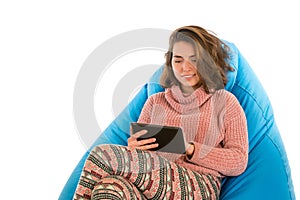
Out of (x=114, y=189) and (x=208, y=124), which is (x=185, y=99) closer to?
(x=208, y=124)

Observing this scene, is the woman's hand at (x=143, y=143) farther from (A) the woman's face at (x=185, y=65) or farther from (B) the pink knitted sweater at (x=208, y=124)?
(A) the woman's face at (x=185, y=65)

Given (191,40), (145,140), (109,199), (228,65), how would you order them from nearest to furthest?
(109,199), (145,140), (191,40), (228,65)

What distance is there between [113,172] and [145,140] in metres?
0.18

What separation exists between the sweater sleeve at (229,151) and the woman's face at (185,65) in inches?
7.9

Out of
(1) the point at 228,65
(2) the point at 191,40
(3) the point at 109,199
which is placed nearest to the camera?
(3) the point at 109,199

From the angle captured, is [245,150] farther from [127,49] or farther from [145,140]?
[127,49]

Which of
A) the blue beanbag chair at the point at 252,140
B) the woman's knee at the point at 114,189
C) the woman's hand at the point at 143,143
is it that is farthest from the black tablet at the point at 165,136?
the blue beanbag chair at the point at 252,140

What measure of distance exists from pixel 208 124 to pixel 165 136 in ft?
0.77

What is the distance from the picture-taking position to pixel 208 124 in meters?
1.94

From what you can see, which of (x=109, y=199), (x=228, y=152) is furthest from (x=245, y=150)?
(x=109, y=199)

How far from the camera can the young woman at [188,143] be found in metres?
1.72

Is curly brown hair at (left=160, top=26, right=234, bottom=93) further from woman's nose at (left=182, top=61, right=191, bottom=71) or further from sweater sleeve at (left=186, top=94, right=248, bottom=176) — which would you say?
sweater sleeve at (left=186, top=94, right=248, bottom=176)

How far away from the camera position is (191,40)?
1.97m

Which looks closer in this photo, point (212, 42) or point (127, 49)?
point (127, 49)
